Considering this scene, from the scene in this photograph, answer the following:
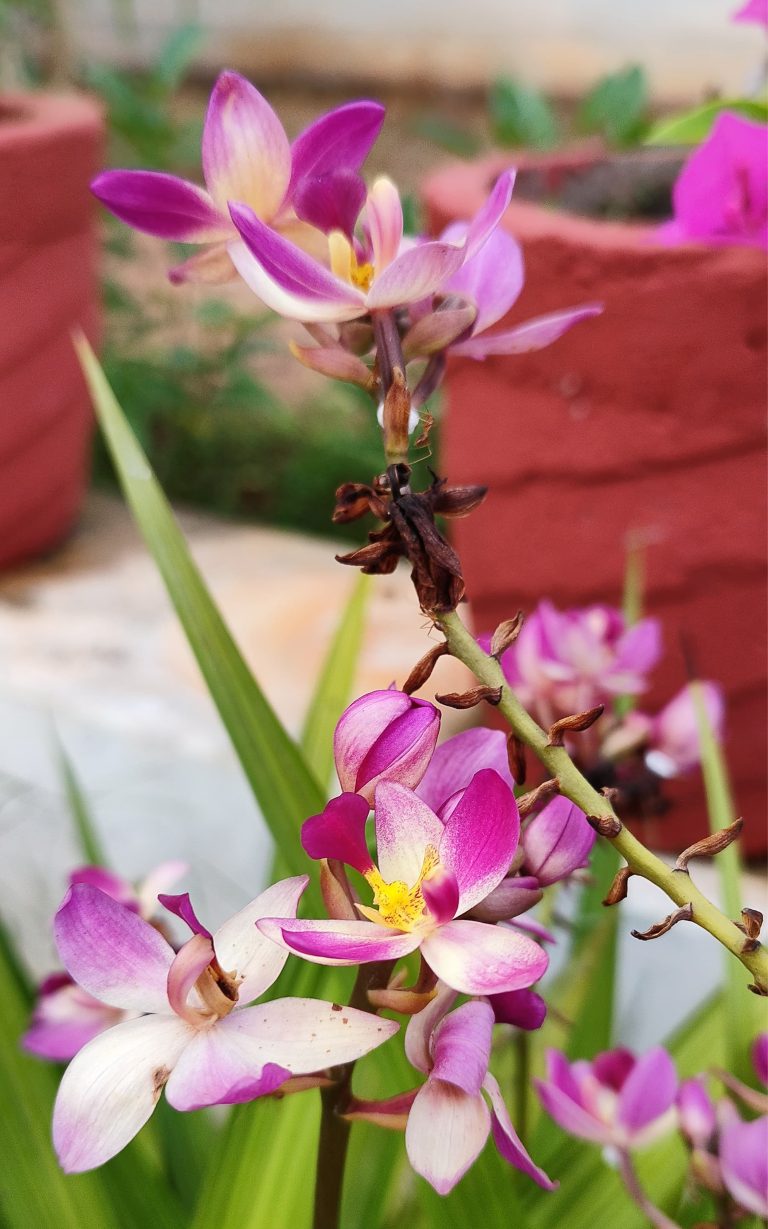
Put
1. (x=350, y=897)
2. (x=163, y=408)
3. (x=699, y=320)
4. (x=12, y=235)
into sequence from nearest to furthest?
1. (x=350, y=897)
2. (x=699, y=320)
3. (x=12, y=235)
4. (x=163, y=408)

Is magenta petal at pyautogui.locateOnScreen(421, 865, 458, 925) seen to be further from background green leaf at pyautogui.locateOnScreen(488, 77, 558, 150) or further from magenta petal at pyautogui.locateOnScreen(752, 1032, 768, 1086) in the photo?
background green leaf at pyautogui.locateOnScreen(488, 77, 558, 150)

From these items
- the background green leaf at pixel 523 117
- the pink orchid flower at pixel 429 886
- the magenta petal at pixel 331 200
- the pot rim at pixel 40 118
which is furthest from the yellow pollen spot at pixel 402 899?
the background green leaf at pixel 523 117

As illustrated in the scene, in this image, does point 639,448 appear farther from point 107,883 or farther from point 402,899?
point 402,899

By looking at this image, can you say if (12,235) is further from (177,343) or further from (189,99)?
(189,99)

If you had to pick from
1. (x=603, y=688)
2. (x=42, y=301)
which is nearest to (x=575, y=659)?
(x=603, y=688)

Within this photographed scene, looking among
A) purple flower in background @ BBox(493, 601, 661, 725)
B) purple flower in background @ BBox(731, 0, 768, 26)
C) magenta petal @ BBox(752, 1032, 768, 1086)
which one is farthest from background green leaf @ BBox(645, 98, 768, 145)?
magenta petal @ BBox(752, 1032, 768, 1086)

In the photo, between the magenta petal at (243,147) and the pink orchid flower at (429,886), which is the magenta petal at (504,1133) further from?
the magenta petal at (243,147)

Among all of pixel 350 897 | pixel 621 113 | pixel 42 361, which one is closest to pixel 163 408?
pixel 42 361

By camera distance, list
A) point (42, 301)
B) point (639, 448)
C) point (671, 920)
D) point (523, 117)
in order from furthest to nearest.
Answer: point (523, 117), point (42, 301), point (639, 448), point (671, 920)
